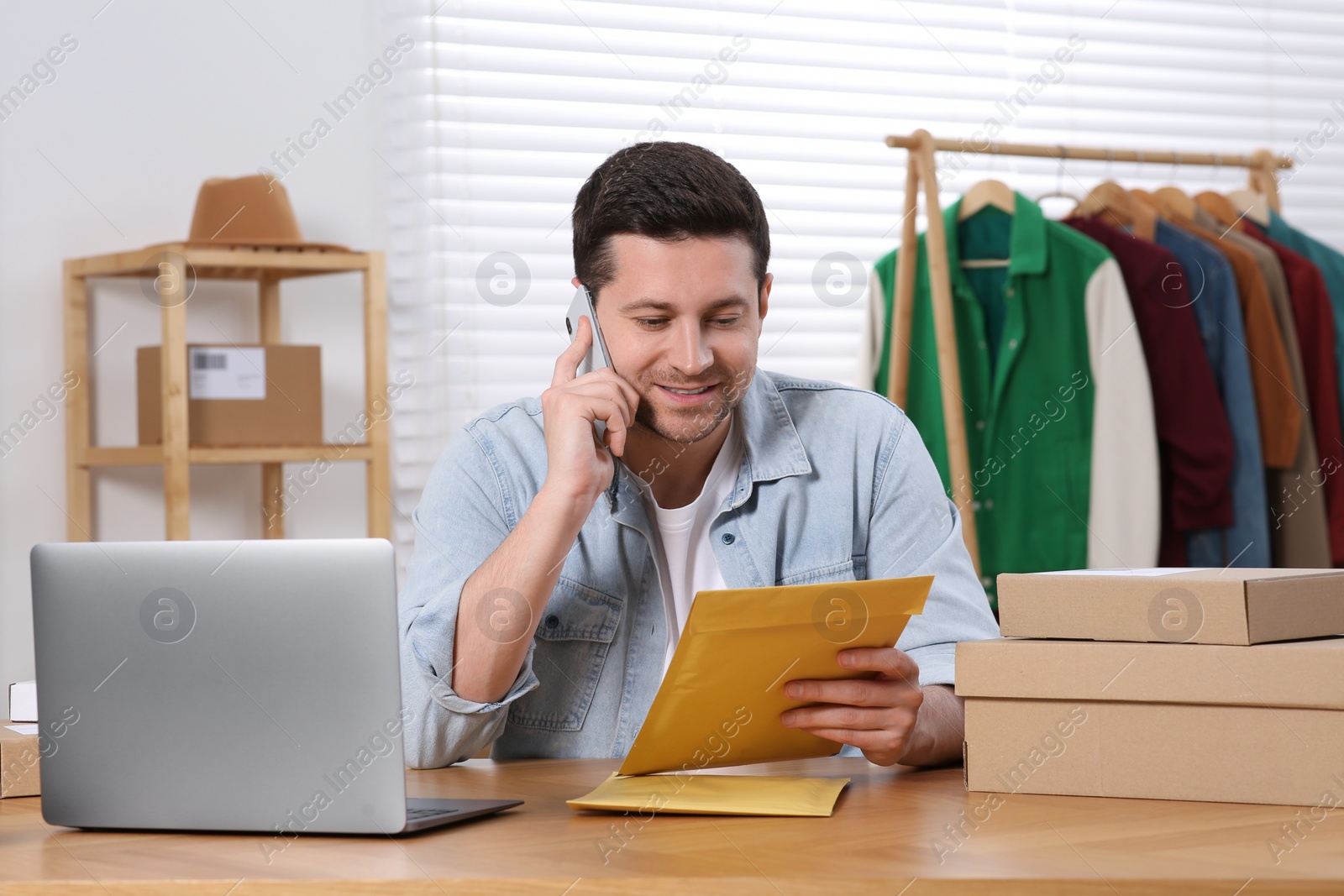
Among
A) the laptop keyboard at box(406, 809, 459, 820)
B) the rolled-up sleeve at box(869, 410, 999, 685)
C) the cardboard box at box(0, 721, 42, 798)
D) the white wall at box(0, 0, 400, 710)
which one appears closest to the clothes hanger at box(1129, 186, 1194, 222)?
the rolled-up sleeve at box(869, 410, 999, 685)

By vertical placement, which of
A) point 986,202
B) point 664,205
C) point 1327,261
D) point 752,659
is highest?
point 986,202

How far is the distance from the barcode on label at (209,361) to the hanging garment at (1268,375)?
1.93m

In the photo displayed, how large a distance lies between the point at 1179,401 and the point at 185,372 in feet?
6.07

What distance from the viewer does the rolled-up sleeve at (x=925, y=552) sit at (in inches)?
54.6

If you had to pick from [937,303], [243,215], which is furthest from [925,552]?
[243,215]

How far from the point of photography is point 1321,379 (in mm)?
2668

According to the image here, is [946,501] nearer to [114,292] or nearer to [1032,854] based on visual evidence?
[1032,854]

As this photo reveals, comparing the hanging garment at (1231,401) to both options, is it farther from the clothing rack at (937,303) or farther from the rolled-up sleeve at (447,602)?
the rolled-up sleeve at (447,602)

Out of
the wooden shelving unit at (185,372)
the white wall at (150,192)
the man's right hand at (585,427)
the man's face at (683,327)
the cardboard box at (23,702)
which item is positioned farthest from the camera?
the white wall at (150,192)

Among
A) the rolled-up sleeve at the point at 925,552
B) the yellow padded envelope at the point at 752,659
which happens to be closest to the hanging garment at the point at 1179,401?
the rolled-up sleeve at the point at 925,552

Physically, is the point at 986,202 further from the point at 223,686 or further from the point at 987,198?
the point at 223,686

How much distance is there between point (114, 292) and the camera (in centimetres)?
243

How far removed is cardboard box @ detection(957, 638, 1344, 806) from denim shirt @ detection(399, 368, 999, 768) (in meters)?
0.30

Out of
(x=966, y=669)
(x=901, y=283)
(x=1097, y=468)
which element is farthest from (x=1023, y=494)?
(x=966, y=669)
